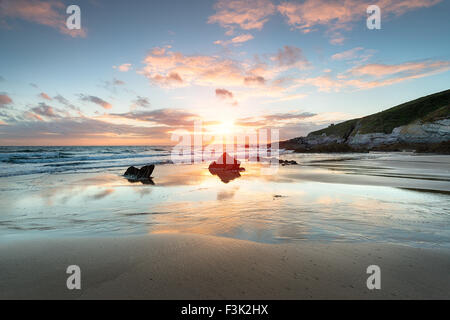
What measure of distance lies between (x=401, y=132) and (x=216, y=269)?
71.1 m

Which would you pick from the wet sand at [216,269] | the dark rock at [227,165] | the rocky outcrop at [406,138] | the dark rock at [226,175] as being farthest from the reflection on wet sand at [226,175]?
the rocky outcrop at [406,138]

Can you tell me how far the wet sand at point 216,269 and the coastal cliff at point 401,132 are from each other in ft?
146

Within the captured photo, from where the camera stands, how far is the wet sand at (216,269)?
257 centimetres

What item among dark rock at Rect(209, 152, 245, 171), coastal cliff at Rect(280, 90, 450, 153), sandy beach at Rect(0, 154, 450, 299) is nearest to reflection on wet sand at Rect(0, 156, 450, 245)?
sandy beach at Rect(0, 154, 450, 299)

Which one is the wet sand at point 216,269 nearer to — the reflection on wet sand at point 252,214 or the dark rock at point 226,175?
the reflection on wet sand at point 252,214

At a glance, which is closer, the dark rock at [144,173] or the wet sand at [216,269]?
the wet sand at [216,269]

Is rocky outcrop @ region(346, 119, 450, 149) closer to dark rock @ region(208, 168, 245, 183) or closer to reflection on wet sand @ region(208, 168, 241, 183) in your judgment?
dark rock @ region(208, 168, 245, 183)

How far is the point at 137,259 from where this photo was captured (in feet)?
11.2

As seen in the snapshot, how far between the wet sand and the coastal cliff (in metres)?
44.4

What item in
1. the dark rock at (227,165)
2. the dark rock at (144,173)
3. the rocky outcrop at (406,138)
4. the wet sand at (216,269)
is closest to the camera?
the wet sand at (216,269)

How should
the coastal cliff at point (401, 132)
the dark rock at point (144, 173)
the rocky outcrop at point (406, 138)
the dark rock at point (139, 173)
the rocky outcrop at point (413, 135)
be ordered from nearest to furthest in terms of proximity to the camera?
1. the dark rock at point (139, 173)
2. the dark rock at point (144, 173)
3. the rocky outcrop at point (406, 138)
4. the rocky outcrop at point (413, 135)
5. the coastal cliff at point (401, 132)

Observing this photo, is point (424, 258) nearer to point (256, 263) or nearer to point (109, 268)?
point (256, 263)
